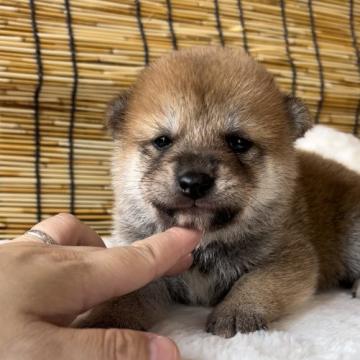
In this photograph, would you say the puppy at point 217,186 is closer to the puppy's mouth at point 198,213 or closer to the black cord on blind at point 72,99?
the puppy's mouth at point 198,213

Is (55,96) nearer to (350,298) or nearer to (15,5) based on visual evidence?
(15,5)

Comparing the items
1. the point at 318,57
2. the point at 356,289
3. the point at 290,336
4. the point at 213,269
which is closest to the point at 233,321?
the point at 290,336

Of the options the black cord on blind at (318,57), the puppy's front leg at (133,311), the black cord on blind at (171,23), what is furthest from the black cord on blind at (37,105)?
the black cord on blind at (318,57)

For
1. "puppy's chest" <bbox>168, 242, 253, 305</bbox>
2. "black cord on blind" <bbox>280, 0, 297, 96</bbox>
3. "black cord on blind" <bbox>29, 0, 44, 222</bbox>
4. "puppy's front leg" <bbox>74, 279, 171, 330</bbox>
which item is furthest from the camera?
"black cord on blind" <bbox>280, 0, 297, 96</bbox>

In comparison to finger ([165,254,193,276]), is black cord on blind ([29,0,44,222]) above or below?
above

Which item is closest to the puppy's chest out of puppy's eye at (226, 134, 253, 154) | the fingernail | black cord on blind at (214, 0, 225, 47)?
puppy's eye at (226, 134, 253, 154)

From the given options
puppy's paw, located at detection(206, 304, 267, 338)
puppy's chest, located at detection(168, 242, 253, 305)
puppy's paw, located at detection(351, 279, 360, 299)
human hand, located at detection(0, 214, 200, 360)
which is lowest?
puppy's paw, located at detection(351, 279, 360, 299)

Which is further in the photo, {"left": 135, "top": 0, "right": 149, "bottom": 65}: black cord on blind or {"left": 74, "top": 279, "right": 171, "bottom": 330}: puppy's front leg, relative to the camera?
{"left": 135, "top": 0, "right": 149, "bottom": 65}: black cord on blind

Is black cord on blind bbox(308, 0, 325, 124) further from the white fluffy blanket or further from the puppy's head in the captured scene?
the white fluffy blanket
